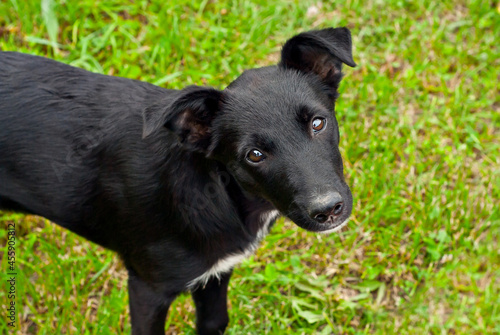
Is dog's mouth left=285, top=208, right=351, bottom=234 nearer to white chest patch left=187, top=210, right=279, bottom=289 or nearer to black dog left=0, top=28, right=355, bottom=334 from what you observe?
black dog left=0, top=28, right=355, bottom=334

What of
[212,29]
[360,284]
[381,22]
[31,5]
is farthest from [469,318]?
[31,5]

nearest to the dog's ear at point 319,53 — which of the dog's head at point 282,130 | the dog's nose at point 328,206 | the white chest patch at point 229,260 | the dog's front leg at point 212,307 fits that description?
the dog's head at point 282,130

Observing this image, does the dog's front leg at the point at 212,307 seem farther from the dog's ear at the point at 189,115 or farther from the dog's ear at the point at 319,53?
the dog's ear at the point at 319,53

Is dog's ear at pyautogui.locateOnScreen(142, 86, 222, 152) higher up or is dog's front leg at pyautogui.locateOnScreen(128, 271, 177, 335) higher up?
dog's ear at pyautogui.locateOnScreen(142, 86, 222, 152)

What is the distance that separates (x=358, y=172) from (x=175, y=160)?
205 cm

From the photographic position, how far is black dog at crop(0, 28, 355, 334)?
113 inches

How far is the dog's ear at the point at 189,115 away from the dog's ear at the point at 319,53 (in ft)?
1.56

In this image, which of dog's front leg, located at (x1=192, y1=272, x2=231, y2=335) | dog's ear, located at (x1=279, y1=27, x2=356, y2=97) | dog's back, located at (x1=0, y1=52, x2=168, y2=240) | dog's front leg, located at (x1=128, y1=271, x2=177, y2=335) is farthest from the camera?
dog's front leg, located at (x1=192, y1=272, x2=231, y2=335)

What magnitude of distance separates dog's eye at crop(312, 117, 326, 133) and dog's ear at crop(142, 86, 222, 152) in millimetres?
503

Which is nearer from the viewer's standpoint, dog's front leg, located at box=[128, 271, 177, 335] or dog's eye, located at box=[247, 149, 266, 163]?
dog's eye, located at box=[247, 149, 266, 163]

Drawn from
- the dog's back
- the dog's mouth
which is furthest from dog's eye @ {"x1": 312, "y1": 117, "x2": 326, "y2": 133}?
the dog's back

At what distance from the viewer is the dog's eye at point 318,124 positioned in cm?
293

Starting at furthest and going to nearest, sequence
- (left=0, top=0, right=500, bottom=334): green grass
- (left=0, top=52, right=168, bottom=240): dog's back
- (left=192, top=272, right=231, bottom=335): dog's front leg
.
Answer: (left=0, top=0, right=500, bottom=334): green grass, (left=192, top=272, right=231, bottom=335): dog's front leg, (left=0, top=52, right=168, bottom=240): dog's back

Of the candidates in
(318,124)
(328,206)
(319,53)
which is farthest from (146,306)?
(319,53)
